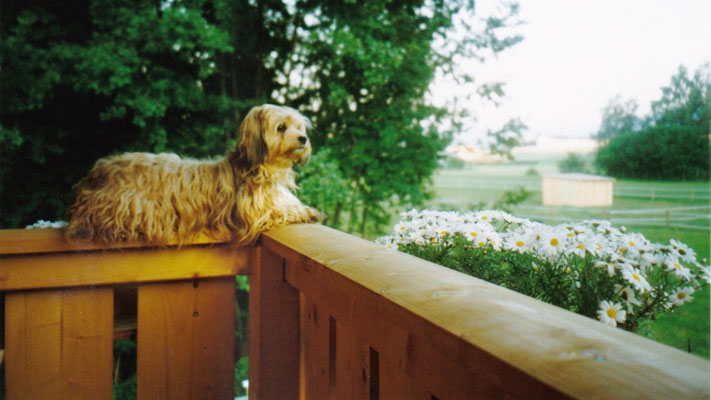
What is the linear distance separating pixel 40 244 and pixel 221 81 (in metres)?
4.79

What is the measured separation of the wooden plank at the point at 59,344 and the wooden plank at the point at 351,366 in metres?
0.99

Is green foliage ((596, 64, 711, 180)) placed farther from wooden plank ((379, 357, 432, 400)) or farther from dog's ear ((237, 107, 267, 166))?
dog's ear ((237, 107, 267, 166))

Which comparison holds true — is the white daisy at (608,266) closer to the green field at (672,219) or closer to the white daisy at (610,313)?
the white daisy at (610,313)

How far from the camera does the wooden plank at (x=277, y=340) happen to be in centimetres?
173

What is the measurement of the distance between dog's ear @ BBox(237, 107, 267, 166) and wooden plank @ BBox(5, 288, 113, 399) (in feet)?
3.04

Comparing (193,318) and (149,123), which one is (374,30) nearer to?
(149,123)

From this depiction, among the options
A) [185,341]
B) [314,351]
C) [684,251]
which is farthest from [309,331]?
[684,251]

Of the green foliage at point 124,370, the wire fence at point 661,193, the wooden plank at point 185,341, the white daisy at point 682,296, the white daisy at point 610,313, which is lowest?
the green foliage at point 124,370

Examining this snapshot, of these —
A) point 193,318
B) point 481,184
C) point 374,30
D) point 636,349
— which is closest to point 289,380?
point 193,318

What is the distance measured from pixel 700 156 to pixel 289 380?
146 cm

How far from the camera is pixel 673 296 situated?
1371mm

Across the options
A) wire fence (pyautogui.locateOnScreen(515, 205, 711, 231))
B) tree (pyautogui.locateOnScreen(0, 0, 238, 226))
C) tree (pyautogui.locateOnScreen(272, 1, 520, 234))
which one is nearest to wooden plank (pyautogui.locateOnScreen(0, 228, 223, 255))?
wire fence (pyautogui.locateOnScreen(515, 205, 711, 231))

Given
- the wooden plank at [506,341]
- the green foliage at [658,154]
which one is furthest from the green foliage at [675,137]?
the wooden plank at [506,341]

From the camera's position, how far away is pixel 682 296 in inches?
52.6
